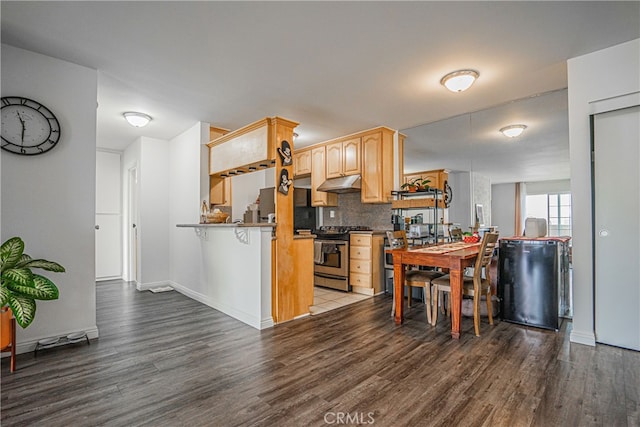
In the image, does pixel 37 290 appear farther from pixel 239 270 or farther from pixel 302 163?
pixel 302 163

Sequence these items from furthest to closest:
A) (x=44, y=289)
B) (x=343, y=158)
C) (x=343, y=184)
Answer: (x=343, y=158) < (x=343, y=184) < (x=44, y=289)

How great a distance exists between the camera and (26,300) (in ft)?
6.58

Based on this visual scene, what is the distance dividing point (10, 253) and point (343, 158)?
4.14 meters

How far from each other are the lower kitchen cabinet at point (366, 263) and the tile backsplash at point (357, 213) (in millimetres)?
496

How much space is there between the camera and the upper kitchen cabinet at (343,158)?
4.95 m

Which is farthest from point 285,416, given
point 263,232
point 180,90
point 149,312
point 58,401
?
point 180,90

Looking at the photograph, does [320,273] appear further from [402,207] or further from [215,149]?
[215,149]

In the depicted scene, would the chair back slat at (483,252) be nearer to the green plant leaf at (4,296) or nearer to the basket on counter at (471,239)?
the basket on counter at (471,239)

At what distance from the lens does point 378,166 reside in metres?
4.66

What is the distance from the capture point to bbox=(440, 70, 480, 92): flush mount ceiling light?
2.86m

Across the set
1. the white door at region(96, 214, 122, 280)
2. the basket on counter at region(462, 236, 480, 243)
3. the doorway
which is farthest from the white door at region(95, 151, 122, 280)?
the basket on counter at region(462, 236, 480, 243)

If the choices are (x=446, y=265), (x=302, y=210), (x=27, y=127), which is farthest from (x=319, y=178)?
(x=27, y=127)

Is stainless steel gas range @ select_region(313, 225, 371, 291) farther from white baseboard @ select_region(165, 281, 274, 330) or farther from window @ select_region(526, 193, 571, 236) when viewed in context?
window @ select_region(526, 193, 571, 236)

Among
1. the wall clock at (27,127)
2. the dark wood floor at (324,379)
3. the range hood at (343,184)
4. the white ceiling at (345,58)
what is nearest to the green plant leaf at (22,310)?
the dark wood floor at (324,379)
